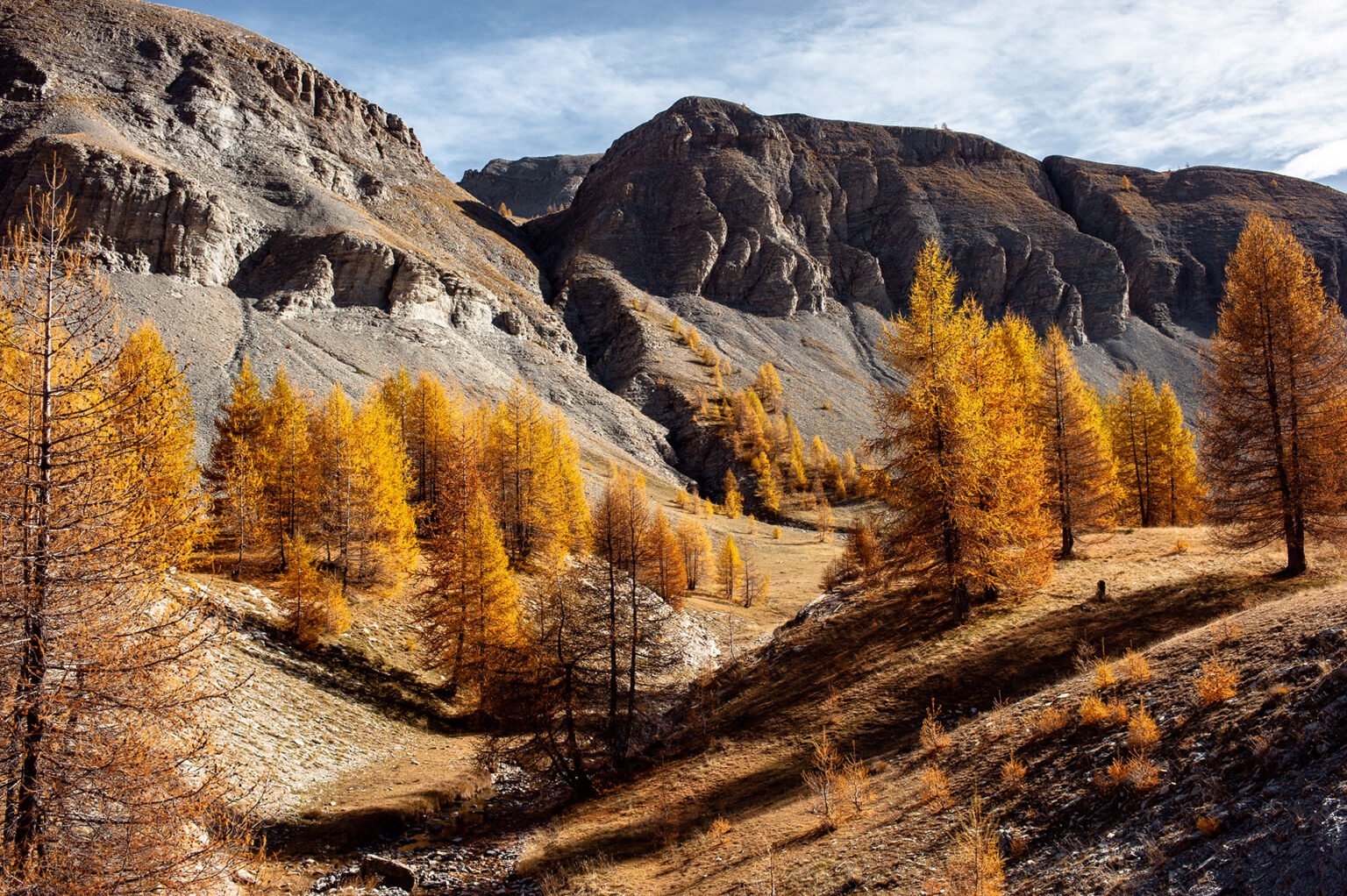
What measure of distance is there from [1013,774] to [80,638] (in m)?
13.8

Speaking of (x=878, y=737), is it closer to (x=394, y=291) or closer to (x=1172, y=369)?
Answer: (x=394, y=291)

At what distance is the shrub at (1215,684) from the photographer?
34.2ft

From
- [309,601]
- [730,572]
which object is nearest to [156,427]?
[309,601]

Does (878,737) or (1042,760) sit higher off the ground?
(1042,760)

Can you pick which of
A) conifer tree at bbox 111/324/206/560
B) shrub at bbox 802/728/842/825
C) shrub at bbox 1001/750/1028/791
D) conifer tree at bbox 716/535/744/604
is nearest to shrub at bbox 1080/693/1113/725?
shrub at bbox 1001/750/1028/791

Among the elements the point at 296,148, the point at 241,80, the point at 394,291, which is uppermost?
the point at 241,80

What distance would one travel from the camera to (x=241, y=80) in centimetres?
13400

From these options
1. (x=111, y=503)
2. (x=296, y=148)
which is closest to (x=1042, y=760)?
(x=111, y=503)

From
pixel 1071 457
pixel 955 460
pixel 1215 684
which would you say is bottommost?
pixel 1215 684

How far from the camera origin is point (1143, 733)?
10.5 m

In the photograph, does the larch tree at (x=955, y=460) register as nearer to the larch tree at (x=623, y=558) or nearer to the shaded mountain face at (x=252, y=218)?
the larch tree at (x=623, y=558)

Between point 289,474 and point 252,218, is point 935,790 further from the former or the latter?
point 252,218

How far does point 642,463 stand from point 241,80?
115m

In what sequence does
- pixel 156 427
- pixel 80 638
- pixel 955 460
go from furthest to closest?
pixel 955 460, pixel 156 427, pixel 80 638
